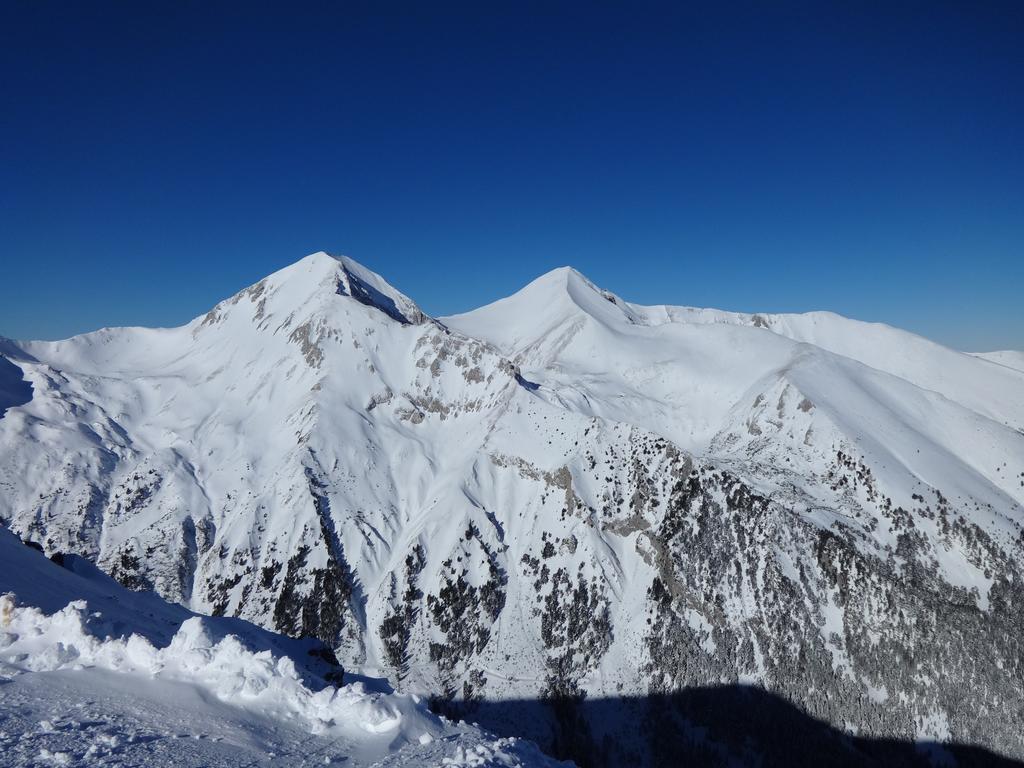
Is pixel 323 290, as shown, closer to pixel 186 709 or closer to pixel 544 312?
pixel 544 312

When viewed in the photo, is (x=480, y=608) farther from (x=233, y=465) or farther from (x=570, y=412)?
(x=233, y=465)

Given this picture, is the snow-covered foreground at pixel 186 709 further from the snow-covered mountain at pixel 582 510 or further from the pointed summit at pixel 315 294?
the pointed summit at pixel 315 294

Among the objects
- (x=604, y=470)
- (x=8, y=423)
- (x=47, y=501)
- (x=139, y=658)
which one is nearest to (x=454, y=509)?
(x=604, y=470)

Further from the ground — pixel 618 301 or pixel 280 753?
pixel 618 301

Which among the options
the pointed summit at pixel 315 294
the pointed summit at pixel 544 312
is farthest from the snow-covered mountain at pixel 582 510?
the pointed summit at pixel 544 312

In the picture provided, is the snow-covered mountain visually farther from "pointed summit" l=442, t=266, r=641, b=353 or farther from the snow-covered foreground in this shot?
the snow-covered foreground

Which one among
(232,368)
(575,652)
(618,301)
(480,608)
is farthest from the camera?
(618,301)

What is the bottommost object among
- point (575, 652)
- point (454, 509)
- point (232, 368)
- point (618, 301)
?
point (575, 652)
